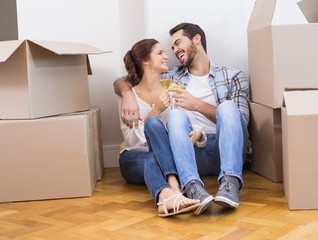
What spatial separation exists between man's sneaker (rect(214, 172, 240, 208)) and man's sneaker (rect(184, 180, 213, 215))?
0.04 m

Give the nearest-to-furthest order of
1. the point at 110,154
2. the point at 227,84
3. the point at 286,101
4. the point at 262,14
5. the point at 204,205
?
1. the point at 204,205
2. the point at 286,101
3. the point at 262,14
4. the point at 227,84
5. the point at 110,154

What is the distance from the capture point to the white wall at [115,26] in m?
2.51

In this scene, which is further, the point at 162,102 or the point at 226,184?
the point at 162,102

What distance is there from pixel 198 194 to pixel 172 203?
0.30ft

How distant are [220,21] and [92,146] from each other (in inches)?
35.2

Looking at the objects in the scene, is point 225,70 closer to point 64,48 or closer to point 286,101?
point 286,101

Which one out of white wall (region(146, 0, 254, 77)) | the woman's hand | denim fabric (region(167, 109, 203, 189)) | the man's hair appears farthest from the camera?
white wall (region(146, 0, 254, 77))

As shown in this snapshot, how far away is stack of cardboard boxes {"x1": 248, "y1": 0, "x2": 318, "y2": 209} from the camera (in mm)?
1648

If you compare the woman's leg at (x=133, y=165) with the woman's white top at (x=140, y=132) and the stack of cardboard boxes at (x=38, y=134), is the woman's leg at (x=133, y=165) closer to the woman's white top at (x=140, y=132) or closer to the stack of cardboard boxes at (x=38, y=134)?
the woman's white top at (x=140, y=132)

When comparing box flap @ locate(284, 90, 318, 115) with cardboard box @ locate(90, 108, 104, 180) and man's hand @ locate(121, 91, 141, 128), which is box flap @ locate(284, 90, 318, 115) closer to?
man's hand @ locate(121, 91, 141, 128)

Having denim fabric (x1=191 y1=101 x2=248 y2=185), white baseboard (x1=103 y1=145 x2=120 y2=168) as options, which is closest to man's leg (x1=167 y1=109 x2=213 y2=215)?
denim fabric (x1=191 y1=101 x2=248 y2=185)

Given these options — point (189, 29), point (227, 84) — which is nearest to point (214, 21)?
point (189, 29)

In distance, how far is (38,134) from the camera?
6.40ft

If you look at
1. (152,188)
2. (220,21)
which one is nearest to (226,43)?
(220,21)
